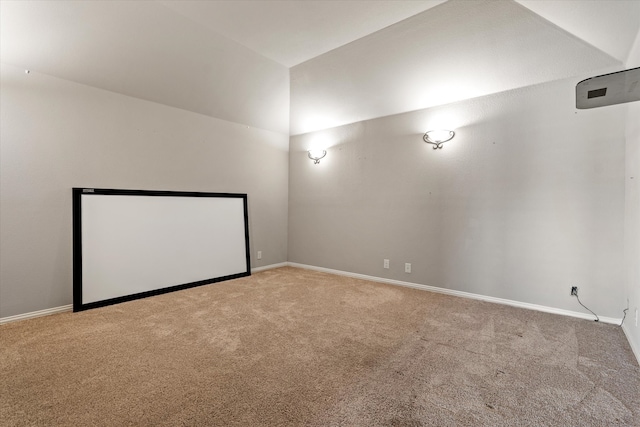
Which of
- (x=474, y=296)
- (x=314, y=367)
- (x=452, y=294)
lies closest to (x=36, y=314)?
(x=314, y=367)

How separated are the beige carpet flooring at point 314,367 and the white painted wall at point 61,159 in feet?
1.67

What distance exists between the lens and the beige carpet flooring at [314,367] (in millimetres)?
1528

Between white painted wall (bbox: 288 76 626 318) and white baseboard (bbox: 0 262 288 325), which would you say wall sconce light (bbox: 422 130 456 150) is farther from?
white baseboard (bbox: 0 262 288 325)

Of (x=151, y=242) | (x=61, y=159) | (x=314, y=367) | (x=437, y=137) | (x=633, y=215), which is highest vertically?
(x=437, y=137)

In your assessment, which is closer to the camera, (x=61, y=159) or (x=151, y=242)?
(x=61, y=159)

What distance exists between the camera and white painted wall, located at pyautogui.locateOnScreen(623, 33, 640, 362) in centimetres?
219

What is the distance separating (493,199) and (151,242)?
4.12 m

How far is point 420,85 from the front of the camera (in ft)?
11.6

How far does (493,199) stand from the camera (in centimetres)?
336

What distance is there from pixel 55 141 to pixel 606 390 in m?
4.89

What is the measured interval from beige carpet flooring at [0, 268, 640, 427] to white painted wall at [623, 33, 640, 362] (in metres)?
0.20

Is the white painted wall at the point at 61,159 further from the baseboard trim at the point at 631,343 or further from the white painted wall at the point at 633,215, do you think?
the baseboard trim at the point at 631,343

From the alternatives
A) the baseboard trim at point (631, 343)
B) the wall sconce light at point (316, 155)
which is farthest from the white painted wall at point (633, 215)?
the wall sconce light at point (316, 155)

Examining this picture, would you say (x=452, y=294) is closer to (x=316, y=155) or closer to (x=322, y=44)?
(x=316, y=155)
